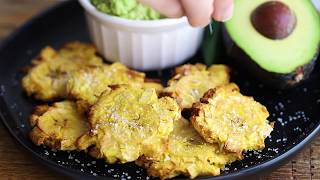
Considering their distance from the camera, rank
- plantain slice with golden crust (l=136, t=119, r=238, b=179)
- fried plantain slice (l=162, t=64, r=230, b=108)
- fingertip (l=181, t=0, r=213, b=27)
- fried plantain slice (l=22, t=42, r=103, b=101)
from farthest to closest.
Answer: fried plantain slice (l=22, t=42, r=103, b=101) < fried plantain slice (l=162, t=64, r=230, b=108) < plantain slice with golden crust (l=136, t=119, r=238, b=179) < fingertip (l=181, t=0, r=213, b=27)

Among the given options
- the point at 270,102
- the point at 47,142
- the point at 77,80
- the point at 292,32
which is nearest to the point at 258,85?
the point at 270,102

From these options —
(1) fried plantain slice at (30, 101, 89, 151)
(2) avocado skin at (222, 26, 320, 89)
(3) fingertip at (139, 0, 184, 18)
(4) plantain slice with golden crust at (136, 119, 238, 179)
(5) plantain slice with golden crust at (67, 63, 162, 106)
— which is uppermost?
(3) fingertip at (139, 0, 184, 18)

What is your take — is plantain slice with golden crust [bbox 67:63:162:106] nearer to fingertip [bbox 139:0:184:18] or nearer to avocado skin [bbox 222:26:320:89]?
avocado skin [bbox 222:26:320:89]

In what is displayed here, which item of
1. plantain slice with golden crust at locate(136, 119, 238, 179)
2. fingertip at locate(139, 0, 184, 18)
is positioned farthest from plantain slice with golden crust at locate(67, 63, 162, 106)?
fingertip at locate(139, 0, 184, 18)

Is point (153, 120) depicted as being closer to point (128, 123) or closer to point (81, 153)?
point (128, 123)

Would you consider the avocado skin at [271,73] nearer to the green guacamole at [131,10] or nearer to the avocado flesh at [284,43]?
the avocado flesh at [284,43]

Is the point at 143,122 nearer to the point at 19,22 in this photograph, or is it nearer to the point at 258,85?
the point at 258,85

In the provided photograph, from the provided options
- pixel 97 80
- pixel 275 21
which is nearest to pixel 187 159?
pixel 97 80
